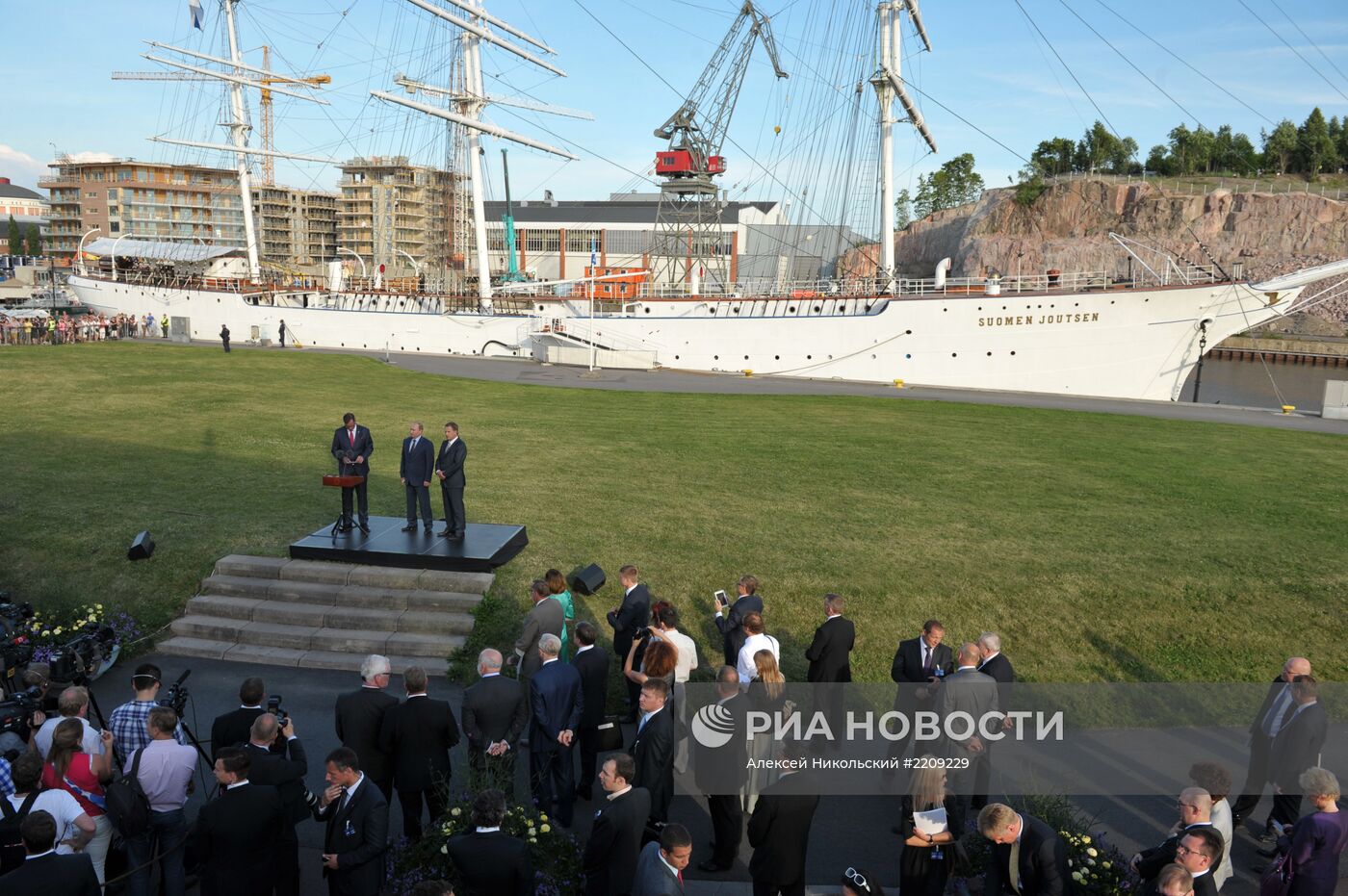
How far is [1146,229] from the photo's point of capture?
8581 cm

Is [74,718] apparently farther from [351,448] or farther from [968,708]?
[968,708]

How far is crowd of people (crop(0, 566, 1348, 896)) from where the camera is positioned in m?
5.67

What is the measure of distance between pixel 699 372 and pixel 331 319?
25.0m

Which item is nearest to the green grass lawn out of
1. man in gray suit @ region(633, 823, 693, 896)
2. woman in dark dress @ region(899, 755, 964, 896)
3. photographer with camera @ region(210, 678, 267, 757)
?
photographer with camera @ region(210, 678, 267, 757)

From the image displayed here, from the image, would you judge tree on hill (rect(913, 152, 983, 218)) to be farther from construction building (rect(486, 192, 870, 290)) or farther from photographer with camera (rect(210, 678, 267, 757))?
photographer with camera (rect(210, 678, 267, 757))

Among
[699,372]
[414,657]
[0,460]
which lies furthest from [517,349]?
[414,657]

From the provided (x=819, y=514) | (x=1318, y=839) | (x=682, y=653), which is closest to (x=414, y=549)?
(x=682, y=653)

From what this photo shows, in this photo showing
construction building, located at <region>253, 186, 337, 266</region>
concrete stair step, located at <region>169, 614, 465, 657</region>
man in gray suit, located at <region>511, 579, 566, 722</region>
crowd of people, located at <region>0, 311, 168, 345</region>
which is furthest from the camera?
construction building, located at <region>253, 186, 337, 266</region>

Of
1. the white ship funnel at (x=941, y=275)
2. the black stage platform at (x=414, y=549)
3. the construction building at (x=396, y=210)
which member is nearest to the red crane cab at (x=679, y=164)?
the white ship funnel at (x=941, y=275)

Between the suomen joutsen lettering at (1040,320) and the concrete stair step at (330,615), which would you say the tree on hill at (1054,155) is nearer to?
the suomen joutsen lettering at (1040,320)

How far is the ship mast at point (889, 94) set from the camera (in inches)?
1483

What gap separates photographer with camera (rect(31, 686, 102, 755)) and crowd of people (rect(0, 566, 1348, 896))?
25 millimetres

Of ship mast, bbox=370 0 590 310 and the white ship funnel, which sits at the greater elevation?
ship mast, bbox=370 0 590 310

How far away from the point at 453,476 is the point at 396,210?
4043 inches
